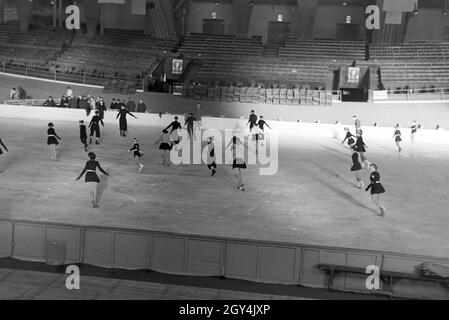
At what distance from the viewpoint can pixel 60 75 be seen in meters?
37.6

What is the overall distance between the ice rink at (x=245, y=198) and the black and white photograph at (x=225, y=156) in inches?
2.8

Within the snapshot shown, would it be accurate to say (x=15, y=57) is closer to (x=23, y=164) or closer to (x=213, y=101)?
(x=213, y=101)

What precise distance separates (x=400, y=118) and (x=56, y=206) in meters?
23.3

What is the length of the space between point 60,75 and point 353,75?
1883 centimetres

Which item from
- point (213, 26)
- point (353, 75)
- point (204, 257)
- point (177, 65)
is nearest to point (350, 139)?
point (204, 257)

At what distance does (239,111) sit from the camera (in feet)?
112

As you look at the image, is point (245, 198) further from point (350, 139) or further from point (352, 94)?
point (352, 94)

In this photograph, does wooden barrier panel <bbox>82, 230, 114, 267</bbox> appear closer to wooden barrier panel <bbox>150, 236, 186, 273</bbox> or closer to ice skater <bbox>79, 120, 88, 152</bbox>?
wooden barrier panel <bbox>150, 236, 186, 273</bbox>

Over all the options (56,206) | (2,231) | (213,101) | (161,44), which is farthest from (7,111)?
(2,231)

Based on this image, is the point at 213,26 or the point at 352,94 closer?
the point at 352,94

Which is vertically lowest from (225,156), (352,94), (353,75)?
(225,156)

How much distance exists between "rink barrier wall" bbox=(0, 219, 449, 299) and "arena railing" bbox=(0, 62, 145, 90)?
26.7 metres

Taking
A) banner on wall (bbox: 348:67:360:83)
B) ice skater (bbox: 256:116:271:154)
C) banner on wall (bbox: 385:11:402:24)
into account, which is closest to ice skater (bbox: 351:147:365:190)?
ice skater (bbox: 256:116:271:154)

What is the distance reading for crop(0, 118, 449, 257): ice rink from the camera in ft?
41.4
